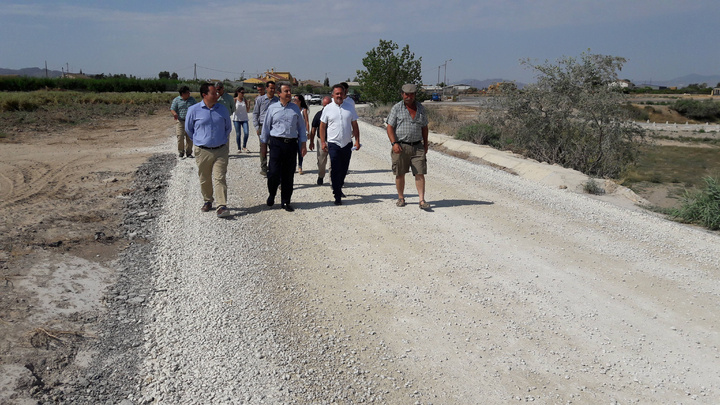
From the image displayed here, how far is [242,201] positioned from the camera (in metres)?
9.09

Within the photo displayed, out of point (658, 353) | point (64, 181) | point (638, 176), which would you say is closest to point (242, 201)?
point (64, 181)

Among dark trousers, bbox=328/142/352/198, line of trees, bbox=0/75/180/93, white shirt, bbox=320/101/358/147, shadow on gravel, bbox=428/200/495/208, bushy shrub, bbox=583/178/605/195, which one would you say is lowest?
shadow on gravel, bbox=428/200/495/208

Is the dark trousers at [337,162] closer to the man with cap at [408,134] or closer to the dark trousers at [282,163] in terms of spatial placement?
the dark trousers at [282,163]

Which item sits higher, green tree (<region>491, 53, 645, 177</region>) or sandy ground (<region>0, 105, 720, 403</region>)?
green tree (<region>491, 53, 645, 177</region>)

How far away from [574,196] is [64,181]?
10.4 m

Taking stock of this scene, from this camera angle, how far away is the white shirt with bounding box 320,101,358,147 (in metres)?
8.67

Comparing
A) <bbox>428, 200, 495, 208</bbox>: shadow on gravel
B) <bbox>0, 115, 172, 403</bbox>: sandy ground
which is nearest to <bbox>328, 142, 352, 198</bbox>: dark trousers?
<bbox>428, 200, 495, 208</bbox>: shadow on gravel

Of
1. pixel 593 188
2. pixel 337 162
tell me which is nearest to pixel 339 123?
pixel 337 162

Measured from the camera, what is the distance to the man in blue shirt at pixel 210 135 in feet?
25.7

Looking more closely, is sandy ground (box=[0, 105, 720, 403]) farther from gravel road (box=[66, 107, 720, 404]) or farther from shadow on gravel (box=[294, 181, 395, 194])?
shadow on gravel (box=[294, 181, 395, 194])

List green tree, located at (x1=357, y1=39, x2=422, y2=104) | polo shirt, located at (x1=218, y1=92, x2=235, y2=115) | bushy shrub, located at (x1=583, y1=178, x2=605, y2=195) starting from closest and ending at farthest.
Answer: bushy shrub, located at (x1=583, y1=178, x2=605, y2=195) < polo shirt, located at (x1=218, y1=92, x2=235, y2=115) < green tree, located at (x1=357, y1=39, x2=422, y2=104)

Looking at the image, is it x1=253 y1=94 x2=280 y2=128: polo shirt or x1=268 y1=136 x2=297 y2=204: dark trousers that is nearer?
x1=268 y1=136 x2=297 y2=204: dark trousers

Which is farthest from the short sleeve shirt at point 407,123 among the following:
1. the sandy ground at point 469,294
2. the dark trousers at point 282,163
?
the dark trousers at point 282,163

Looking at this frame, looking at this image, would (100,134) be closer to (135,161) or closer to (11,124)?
(11,124)
